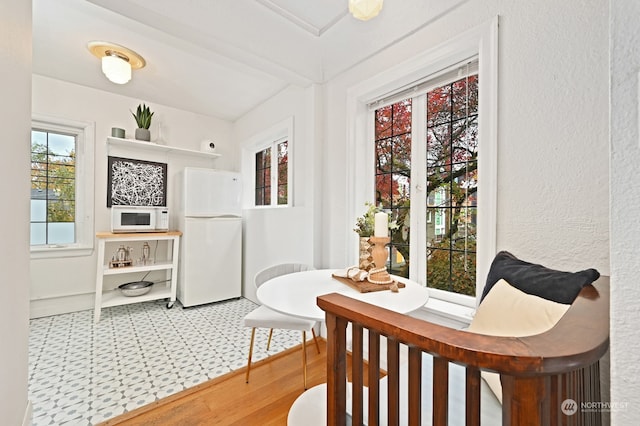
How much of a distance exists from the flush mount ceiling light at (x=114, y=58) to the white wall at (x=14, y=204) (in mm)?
1187

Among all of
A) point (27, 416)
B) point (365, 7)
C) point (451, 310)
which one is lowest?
point (27, 416)

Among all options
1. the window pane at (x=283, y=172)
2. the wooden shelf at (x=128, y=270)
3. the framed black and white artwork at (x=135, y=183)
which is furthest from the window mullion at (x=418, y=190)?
the framed black and white artwork at (x=135, y=183)

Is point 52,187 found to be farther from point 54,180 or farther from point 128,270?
point 128,270

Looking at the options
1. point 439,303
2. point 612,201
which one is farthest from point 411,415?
point 439,303

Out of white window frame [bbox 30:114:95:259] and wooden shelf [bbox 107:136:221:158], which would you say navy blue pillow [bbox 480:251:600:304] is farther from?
white window frame [bbox 30:114:95:259]

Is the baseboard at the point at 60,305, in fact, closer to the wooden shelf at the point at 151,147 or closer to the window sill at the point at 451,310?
the wooden shelf at the point at 151,147

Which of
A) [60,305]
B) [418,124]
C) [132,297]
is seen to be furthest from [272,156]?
[60,305]

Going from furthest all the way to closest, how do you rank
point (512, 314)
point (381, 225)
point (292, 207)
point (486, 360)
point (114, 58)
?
point (292, 207)
point (114, 58)
point (381, 225)
point (512, 314)
point (486, 360)

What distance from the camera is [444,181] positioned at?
1770 mm

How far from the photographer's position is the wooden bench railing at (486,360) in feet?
1.27

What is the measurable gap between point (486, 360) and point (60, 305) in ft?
13.4

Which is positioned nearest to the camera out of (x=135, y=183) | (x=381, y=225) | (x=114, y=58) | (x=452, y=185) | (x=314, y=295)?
(x=314, y=295)

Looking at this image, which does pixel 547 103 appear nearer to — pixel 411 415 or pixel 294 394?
pixel 411 415

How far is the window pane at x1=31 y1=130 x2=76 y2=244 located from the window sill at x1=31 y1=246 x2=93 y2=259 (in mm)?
136
